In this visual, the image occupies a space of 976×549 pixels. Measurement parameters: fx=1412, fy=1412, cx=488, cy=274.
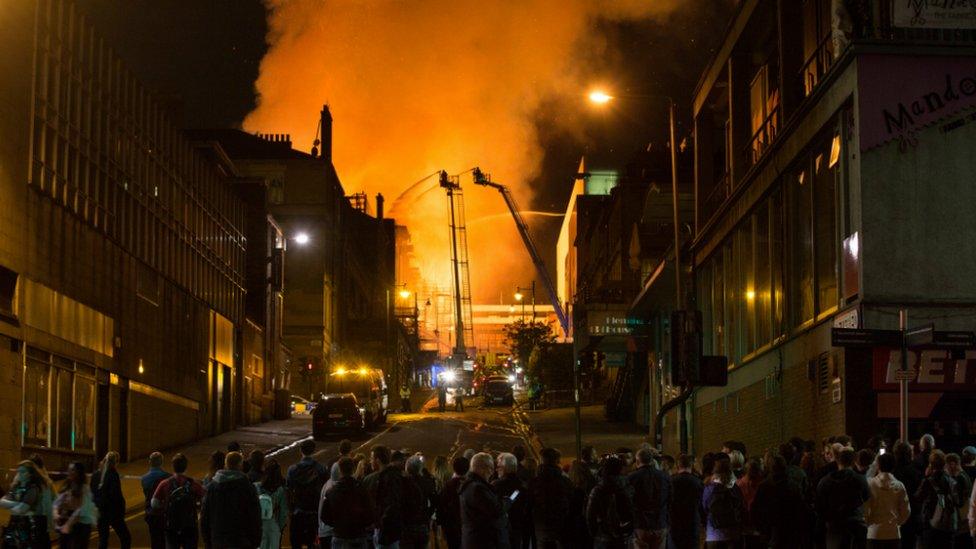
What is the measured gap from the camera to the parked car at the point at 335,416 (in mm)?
51219

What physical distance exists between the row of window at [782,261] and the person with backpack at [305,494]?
11.3 metres

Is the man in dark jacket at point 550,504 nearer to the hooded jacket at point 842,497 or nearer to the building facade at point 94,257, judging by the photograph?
the hooded jacket at point 842,497

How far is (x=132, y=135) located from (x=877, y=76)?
86.9 feet

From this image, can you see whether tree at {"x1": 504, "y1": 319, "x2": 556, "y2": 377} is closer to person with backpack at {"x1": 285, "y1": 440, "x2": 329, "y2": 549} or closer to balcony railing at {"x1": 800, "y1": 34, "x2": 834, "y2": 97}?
balcony railing at {"x1": 800, "y1": 34, "x2": 834, "y2": 97}

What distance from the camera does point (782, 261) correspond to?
29.6 metres

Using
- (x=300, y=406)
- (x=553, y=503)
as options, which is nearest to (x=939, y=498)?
(x=553, y=503)

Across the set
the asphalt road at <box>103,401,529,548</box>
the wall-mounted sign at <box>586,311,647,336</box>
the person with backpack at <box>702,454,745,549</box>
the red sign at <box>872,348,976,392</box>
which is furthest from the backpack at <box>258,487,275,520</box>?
the wall-mounted sign at <box>586,311,647,336</box>

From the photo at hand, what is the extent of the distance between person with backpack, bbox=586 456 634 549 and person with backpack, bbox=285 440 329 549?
4344mm

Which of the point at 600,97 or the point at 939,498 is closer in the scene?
the point at 939,498

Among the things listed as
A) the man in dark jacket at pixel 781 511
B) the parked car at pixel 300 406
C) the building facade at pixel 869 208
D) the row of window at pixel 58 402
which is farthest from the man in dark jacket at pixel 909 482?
the parked car at pixel 300 406

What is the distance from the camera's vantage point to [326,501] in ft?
46.1

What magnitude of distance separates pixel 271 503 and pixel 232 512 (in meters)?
3.35

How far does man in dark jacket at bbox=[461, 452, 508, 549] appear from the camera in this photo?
13.3 metres

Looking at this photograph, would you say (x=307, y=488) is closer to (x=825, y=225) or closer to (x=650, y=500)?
(x=650, y=500)
